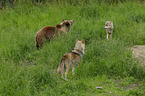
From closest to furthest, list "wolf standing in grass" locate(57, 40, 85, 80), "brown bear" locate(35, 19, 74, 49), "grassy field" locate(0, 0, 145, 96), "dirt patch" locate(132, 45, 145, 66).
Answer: "grassy field" locate(0, 0, 145, 96) → "wolf standing in grass" locate(57, 40, 85, 80) → "dirt patch" locate(132, 45, 145, 66) → "brown bear" locate(35, 19, 74, 49)

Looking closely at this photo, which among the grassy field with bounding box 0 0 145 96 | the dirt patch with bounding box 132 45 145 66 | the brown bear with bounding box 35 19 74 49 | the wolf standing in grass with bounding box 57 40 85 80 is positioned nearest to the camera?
the grassy field with bounding box 0 0 145 96

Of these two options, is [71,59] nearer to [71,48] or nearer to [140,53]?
[71,48]

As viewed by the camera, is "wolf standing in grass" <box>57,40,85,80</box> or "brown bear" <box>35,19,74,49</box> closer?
"wolf standing in grass" <box>57,40,85,80</box>

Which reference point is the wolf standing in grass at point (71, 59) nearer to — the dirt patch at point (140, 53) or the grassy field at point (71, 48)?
the grassy field at point (71, 48)

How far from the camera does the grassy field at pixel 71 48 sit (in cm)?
536

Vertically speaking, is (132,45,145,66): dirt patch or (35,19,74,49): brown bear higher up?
(35,19,74,49): brown bear

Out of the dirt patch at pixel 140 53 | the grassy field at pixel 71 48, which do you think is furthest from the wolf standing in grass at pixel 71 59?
the dirt patch at pixel 140 53

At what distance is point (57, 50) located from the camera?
25.8 ft

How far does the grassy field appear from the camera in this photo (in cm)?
536

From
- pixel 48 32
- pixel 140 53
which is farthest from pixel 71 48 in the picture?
pixel 140 53

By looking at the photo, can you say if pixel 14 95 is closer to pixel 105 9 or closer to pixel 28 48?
pixel 28 48

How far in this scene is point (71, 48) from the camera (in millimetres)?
8117

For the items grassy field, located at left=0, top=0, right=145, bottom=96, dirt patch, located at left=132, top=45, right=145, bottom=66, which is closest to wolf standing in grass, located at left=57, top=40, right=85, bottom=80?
grassy field, located at left=0, top=0, right=145, bottom=96

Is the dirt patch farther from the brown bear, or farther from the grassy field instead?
the brown bear
